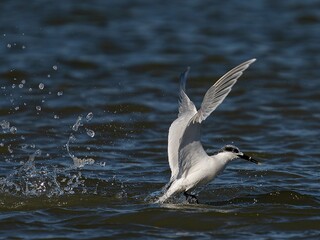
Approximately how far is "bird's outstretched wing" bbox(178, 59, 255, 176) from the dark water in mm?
553

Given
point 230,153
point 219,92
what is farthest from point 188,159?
point 219,92

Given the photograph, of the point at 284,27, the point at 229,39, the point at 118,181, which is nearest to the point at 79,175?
the point at 118,181

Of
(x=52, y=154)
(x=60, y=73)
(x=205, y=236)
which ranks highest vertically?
(x=60, y=73)

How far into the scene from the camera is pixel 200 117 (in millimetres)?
9438

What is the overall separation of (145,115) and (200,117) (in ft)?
20.1

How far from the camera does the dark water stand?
991 cm

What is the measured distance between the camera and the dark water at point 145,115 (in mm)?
9906

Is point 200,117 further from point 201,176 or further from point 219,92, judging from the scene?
point 201,176

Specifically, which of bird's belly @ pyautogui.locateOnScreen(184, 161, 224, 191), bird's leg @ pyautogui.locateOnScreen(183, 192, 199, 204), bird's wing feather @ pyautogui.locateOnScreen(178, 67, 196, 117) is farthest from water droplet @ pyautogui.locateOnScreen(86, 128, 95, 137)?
bird's belly @ pyautogui.locateOnScreen(184, 161, 224, 191)

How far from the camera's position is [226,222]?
32.1 ft

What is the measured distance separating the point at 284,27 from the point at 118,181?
1262 centimetres

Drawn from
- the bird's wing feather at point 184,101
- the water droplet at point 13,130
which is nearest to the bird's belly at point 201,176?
the bird's wing feather at point 184,101

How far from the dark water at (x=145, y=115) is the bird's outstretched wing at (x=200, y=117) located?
55 cm

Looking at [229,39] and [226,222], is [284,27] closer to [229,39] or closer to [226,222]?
[229,39]
